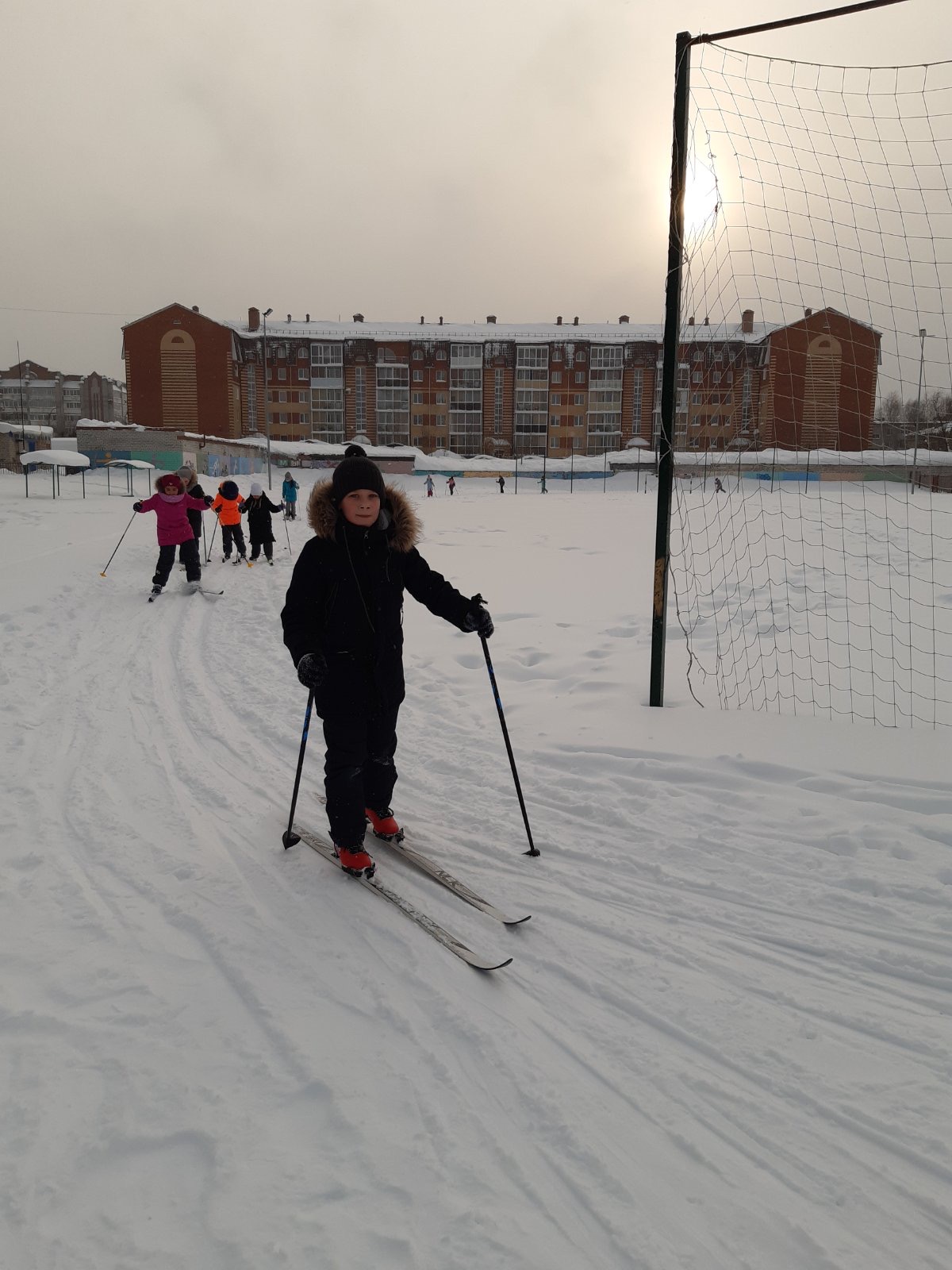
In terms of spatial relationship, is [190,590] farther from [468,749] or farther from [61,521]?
[61,521]

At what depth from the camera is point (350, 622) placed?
332 cm

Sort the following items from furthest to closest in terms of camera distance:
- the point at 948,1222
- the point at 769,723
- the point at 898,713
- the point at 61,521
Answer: the point at 61,521 → the point at 898,713 → the point at 769,723 → the point at 948,1222

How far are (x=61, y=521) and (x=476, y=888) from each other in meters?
19.5

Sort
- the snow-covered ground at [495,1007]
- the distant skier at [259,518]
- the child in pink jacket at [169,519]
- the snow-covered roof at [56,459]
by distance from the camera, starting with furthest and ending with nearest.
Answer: the snow-covered roof at [56,459] → the distant skier at [259,518] → the child in pink jacket at [169,519] → the snow-covered ground at [495,1007]

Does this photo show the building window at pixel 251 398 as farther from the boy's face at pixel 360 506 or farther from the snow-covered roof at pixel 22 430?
the boy's face at pixel 360 506

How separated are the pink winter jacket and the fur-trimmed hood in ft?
26.2

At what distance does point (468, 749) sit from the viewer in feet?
15.9

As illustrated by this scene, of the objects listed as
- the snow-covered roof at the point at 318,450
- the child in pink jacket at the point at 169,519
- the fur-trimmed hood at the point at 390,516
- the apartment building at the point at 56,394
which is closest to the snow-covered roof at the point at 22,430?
the snow-covered roof at the point at 318,450

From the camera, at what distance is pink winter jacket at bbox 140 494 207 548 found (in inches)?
416

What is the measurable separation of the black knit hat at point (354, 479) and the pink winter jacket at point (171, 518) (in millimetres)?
8071

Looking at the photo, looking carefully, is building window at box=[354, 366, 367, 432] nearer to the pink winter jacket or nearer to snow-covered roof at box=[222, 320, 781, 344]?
snow-covered roof at box=[222, 320, 781, 344]

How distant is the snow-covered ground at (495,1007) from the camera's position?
171 cm

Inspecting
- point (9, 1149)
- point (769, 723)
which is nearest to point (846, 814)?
point (769, 723)

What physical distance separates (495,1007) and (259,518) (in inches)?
479
